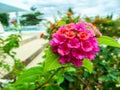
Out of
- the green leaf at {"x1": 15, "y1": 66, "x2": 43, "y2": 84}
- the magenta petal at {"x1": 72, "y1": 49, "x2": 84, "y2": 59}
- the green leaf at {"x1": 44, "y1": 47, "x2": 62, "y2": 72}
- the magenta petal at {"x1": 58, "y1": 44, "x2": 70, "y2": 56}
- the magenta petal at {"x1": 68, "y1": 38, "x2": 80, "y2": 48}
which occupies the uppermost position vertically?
the magenta petal at {"x1": 68, "y1": 38, "x2": 80, "y2": 48}

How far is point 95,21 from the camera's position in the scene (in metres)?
6.80

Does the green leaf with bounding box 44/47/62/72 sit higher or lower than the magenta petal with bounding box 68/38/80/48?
lower

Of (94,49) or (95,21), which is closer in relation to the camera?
(94,49)

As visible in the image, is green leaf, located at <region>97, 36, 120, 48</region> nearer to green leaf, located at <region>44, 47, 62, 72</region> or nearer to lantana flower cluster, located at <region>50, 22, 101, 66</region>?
lantana flower cluster, located at <region>50, 22, 101, 66</region>

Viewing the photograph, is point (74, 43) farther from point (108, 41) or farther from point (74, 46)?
point (108, 41)

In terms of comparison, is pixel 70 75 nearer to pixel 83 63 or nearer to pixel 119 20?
pixel 83 63

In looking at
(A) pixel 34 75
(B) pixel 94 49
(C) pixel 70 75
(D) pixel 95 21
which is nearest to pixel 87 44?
(B) pixel 94 49

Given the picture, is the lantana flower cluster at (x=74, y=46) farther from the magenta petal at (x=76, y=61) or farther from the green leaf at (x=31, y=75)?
the green leaf at (x=31, y=75)

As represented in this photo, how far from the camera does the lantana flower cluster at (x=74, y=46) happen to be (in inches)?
52.4

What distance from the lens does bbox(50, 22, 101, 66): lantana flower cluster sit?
1330 millimetres

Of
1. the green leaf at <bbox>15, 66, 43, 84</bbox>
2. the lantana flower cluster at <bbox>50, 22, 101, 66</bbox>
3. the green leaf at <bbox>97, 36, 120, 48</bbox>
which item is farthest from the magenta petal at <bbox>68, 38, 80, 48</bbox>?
the green leaf at <bbox>15, 66, 43, 84</bbox>

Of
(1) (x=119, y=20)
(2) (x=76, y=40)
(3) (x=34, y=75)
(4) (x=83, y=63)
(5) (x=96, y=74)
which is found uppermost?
(2) (x=76, y=40)

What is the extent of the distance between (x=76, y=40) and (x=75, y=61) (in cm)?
8

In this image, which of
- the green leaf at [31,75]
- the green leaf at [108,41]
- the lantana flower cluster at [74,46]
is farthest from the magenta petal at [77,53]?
the green leaf at [31,75]
